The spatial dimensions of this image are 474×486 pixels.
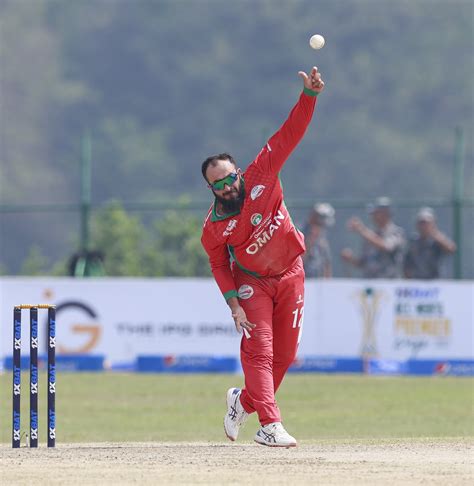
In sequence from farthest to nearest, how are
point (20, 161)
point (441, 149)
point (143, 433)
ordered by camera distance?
point (20, 161) < point (441, 149) < point (143, 433)

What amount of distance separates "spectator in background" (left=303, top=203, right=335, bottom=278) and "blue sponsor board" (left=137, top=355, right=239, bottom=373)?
1889 millimetres

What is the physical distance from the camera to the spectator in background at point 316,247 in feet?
66.3

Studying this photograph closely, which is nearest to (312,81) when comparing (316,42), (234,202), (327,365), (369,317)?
(316,42)

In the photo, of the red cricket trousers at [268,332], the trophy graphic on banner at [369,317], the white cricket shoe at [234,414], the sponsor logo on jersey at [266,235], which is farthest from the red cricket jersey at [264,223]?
the trophy graphic on banner at [369,317]

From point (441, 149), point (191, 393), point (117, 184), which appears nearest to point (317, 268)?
point (191, 393)

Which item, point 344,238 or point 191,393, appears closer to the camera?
point 191,393

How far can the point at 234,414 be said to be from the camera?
10.1 metres

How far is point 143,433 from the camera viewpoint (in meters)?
13.2

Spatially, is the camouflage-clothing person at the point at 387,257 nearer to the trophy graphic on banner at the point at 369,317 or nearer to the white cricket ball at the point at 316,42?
the trophy graphic on banner at the point at 369,317

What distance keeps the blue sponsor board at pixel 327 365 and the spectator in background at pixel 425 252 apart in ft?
5.46

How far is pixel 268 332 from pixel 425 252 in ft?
34.5

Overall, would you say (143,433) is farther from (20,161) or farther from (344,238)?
(20,161)

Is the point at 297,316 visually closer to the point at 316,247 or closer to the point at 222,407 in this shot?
the point at 222,407

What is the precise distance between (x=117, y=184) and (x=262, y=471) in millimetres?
57639
